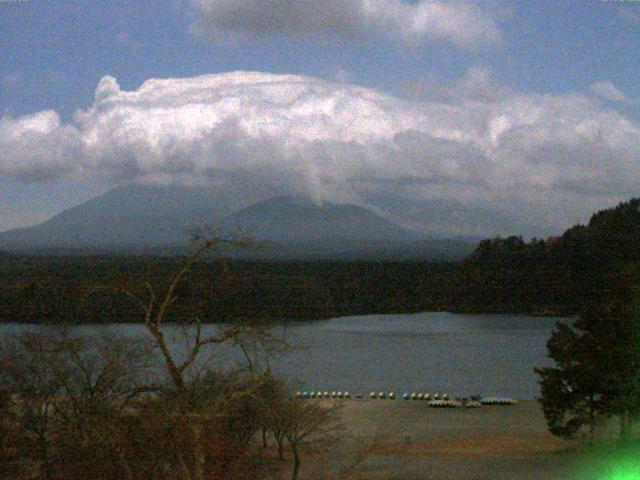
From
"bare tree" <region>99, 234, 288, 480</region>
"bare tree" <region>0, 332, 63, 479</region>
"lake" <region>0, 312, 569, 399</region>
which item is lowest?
"lake" <region>0, 312, 569, 399</region>

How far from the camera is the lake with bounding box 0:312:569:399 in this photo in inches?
1129

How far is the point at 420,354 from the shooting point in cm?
3631

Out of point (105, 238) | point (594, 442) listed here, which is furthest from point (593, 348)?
point (105, 238)

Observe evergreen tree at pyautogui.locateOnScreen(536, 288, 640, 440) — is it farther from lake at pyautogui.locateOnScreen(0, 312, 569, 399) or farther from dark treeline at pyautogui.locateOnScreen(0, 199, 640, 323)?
dark treeline at pyautogui.locateOnScreen(0, 199, 640, 323)

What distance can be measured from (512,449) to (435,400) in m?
9.83

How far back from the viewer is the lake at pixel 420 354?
28672 mm

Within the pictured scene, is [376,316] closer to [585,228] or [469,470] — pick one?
[585,228]

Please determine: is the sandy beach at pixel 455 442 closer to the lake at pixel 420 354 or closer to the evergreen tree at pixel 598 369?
the evergreen tree at pixel 598 369

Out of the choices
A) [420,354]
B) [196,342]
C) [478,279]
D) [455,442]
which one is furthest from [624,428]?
[478,279]

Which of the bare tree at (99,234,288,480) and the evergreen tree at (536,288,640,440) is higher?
the bare tree at (99,234,288,480)

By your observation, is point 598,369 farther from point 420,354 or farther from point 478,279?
point 478,279

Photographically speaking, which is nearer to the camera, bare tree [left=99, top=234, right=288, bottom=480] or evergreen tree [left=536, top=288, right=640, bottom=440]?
bare tree [left=99, top=234, right=288, bottom=480]

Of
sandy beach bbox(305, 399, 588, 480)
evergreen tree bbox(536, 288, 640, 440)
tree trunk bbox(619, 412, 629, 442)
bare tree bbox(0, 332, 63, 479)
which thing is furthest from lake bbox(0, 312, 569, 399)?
bare tree bbox(0, 332, 63, 479)

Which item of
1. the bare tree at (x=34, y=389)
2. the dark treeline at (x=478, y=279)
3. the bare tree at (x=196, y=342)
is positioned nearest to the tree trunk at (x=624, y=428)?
the bare tree at (x=34, y=389)
